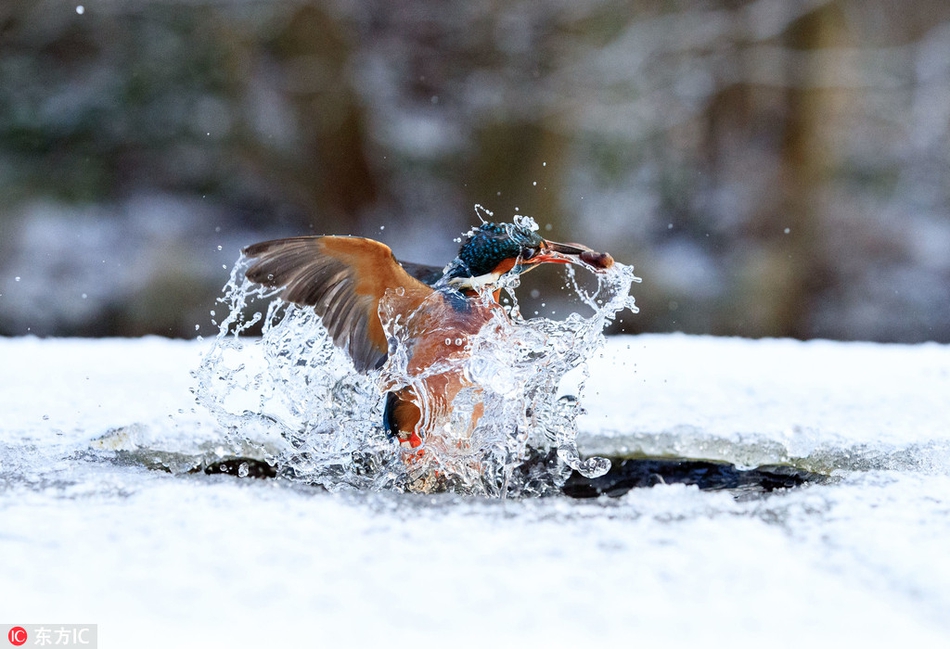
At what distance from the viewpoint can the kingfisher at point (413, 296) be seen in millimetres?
1818

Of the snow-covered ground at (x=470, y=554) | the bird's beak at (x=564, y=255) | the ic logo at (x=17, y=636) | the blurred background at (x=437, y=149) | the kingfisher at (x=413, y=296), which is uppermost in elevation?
the blurred background at (x=437, y=149)

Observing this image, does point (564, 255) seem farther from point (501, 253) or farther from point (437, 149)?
point (437, 149)

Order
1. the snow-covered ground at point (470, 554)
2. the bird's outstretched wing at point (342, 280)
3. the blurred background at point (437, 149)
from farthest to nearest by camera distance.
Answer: the blurred background at point (437, 149) → the bird's outstretched wing at point (342, 280) → the snow-covered ground at point (470, 554)

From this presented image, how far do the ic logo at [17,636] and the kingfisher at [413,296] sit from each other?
2.95 feet

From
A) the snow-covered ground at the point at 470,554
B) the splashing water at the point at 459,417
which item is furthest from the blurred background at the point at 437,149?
the snow-covered ground at the point at 470,554

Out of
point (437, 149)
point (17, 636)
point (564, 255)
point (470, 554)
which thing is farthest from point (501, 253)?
point (437, 149)

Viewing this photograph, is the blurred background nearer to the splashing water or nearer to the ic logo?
the splashing water

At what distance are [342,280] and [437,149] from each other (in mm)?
5162

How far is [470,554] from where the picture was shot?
3.84 ft

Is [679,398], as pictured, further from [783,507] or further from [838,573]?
[838,573]

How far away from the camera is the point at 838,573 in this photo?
111 cm

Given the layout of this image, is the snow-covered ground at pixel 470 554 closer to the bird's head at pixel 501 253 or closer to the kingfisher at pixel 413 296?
the kingfisher at pixel 413 296

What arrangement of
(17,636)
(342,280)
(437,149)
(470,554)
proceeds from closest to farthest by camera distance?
(17,636) → (470,554) → (342,280) → (437,149)

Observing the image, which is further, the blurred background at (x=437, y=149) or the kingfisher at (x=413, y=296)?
the blurred background at (x=437, y=149)
